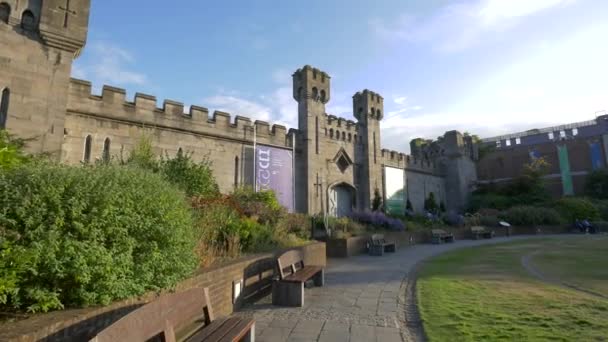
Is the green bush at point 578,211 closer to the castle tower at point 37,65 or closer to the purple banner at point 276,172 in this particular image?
the purple banner at point 276,172

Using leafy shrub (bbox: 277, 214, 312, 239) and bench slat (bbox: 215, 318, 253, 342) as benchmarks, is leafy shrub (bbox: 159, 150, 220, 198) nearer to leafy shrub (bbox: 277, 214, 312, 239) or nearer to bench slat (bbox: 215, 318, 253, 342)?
leafy shrub (bbox: 277, 214, 312, 239)

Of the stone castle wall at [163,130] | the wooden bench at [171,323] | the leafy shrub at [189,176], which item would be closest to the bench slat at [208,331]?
the wooden bench at [171,323]

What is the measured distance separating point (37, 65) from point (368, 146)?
62.5 feet

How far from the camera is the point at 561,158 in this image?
1553 inches

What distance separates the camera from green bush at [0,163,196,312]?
2736 mm

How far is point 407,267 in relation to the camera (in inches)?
369

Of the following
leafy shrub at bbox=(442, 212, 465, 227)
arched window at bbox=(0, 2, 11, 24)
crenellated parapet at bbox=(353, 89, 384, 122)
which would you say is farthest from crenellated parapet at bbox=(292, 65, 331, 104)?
arched window at bbox=(0, 2, 11, 24)

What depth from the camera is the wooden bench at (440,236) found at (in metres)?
17.2

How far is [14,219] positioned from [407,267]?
28.8 feet

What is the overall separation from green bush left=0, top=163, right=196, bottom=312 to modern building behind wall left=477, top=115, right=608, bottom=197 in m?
37.6

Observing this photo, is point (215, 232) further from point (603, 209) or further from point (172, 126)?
point (603, 209)

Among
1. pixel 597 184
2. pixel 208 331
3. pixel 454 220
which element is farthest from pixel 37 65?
pixel 597 184

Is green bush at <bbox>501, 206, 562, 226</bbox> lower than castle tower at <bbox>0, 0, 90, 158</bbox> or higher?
lower

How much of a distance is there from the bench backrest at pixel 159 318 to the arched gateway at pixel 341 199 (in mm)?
18291
